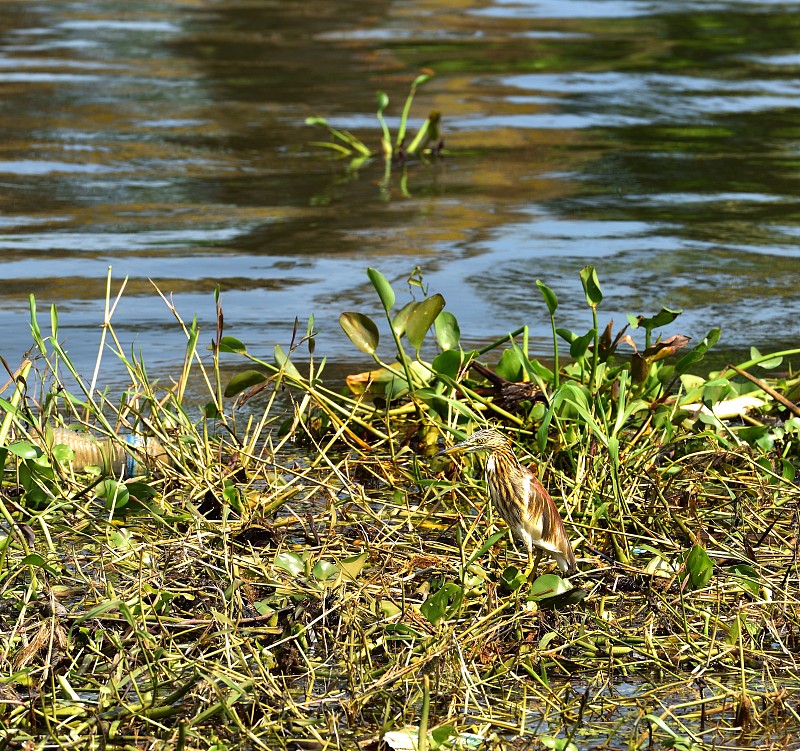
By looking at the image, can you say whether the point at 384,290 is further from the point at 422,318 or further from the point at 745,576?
the point at 745,576

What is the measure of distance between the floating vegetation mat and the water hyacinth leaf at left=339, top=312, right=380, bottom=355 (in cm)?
18

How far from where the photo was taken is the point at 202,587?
2.74 meters

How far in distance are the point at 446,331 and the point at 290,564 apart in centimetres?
109

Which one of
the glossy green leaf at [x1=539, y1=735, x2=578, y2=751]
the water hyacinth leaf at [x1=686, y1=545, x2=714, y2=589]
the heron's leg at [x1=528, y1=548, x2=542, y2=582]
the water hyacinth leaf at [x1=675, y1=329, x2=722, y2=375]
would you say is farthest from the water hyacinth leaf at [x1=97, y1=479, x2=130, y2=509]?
the water hyacinth leaf at [x1=675, y1=329, x2=722, y2=375]

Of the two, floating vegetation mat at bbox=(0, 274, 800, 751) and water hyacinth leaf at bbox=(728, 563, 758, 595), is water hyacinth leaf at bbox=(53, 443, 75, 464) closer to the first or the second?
floating vegetation mat at bbox=(0, 274, 800, 751)

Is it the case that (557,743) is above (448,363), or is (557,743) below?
below

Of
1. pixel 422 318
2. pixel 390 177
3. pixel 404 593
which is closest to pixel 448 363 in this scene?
pixel 422 318

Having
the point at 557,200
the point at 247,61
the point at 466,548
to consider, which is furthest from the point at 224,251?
the point at 247,61

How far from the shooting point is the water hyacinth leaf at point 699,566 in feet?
8.89

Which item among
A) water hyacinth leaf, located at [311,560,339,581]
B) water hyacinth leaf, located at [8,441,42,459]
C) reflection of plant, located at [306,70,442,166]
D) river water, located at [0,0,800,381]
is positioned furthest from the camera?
reflection of plant, located at [306,70,442,166]

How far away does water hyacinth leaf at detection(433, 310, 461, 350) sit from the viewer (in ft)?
11.8

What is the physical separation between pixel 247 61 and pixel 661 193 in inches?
200

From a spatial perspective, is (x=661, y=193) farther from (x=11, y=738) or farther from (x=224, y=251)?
(x=11, y=738)

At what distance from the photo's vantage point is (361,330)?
3568 millimetres
